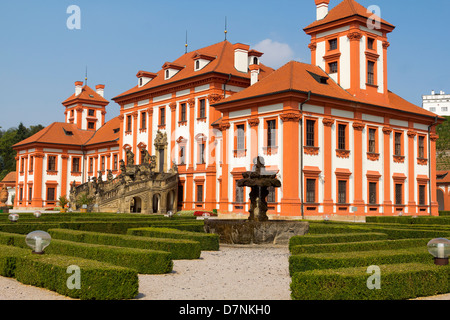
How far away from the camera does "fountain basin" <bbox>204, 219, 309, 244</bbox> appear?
18875 mm

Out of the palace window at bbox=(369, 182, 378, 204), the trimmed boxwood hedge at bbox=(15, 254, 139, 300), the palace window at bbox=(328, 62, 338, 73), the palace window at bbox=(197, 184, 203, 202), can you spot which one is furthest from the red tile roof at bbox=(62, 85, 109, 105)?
the trimmed boxwood hedge at bbox=(15, 254, 139, 300)

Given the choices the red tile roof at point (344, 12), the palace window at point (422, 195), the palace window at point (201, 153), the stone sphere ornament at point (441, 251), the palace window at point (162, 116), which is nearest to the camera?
the stone sphere ornament at point (441, 251)

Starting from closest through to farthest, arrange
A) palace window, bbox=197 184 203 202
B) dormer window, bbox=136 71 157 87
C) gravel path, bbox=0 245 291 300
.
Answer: gravel path, bbox=0 245 291 300
palace window, bbox=197 184 203 202
dormer window, bbox=136 71 157 87

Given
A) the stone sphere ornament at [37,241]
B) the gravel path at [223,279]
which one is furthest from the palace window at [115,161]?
the stone sphere ornament at [37,241]

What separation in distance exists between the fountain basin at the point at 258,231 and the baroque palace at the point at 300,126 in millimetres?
12016

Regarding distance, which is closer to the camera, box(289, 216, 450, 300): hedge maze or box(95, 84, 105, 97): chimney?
box(289, 216, 450, 300): hedge maze

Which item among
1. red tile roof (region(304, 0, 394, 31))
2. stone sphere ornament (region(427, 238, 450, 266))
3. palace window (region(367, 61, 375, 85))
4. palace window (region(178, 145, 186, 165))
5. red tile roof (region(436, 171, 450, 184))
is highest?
red tile roof (region(304, 0, 394, 31))

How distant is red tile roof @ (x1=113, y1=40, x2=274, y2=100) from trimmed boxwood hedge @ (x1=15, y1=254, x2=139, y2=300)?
104ft

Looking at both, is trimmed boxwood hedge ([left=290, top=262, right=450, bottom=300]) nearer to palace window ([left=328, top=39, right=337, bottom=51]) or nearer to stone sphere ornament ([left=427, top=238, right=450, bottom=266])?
stone sphere ornament ([left=427, top=238, right=450, bottom=266])

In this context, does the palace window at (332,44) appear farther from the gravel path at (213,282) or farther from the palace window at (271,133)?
the gravel path at (213,282)

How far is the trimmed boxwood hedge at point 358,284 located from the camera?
8328 millimetres

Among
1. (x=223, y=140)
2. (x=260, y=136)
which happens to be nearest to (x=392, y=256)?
(x=260, y=136)

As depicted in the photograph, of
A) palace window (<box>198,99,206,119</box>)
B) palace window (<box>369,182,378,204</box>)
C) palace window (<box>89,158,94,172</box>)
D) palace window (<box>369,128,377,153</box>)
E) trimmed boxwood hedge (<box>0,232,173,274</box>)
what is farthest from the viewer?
palace window (<box>89,158,94,172</box>)
